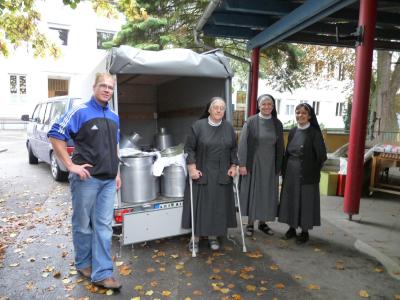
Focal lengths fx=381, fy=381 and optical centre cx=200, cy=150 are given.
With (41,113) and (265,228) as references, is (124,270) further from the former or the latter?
(41,113)

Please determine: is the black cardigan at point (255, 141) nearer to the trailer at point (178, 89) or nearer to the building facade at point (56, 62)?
the trailer at point (178, 89)

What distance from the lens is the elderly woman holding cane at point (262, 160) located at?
16.4 ft

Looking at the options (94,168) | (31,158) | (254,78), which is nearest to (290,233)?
(94,168)

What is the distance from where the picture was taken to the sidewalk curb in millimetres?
4254

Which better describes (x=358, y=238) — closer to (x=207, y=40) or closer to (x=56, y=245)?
(x=56, y=245)

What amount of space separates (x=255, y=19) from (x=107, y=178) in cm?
620

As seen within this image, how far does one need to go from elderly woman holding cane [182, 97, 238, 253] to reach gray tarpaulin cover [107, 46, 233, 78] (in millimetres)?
557

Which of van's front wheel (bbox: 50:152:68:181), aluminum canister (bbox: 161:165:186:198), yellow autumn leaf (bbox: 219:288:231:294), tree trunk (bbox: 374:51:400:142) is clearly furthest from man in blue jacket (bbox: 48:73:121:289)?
tree trunk (bbox: 374:51:400:142)

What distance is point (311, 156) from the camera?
4.86 m

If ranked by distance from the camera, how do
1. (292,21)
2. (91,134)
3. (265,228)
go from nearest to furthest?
(91,134), (265,228), (292,21)

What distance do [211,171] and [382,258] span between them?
234cm

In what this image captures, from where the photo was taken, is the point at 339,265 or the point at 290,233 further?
the point at 290,233

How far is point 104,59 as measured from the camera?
15.6ft

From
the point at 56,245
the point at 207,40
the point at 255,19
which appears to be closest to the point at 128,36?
the point at 207,40
